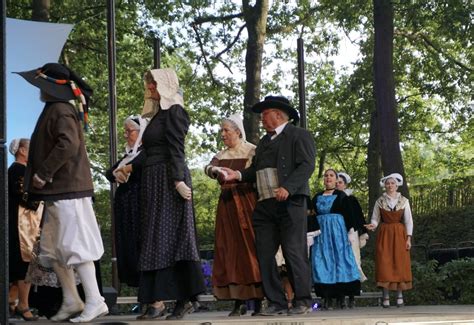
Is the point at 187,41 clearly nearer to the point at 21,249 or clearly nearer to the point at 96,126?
the point at 96,126

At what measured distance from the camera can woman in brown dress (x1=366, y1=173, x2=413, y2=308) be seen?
12383 mm

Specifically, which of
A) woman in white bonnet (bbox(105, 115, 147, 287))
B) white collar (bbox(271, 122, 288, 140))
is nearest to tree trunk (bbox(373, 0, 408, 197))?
white collar (bbox(271, 122, 288, 140))

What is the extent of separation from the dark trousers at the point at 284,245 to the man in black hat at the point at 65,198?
5.86 feet

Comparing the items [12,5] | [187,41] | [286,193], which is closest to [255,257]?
[286,193]

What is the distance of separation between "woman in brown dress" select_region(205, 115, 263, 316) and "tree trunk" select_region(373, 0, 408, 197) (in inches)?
377

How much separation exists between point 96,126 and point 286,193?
75.3ft

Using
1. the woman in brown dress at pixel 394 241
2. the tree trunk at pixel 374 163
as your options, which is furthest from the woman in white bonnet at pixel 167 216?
the tree trunk at pixel 374 163

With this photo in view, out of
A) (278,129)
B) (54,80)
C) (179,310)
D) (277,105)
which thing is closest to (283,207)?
(278,129)

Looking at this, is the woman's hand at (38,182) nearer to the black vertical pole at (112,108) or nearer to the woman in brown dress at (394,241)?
the black vertical pole at (112,108)

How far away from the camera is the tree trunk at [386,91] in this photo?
1848cm

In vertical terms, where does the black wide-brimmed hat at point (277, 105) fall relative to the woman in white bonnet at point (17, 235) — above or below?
above

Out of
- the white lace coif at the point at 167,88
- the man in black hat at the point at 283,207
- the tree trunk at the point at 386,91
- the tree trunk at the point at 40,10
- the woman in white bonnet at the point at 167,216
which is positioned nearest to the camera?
the woman in white bonnet at the point at 167,216

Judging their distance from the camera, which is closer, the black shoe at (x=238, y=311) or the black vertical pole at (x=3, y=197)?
the black vertical pole at (x=3, y=197)

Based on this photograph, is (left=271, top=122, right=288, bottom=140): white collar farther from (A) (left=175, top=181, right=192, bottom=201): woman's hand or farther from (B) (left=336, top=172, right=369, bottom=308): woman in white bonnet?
(B) (left=336, top=172, right=369, bottom=308): woman in white bonnet
